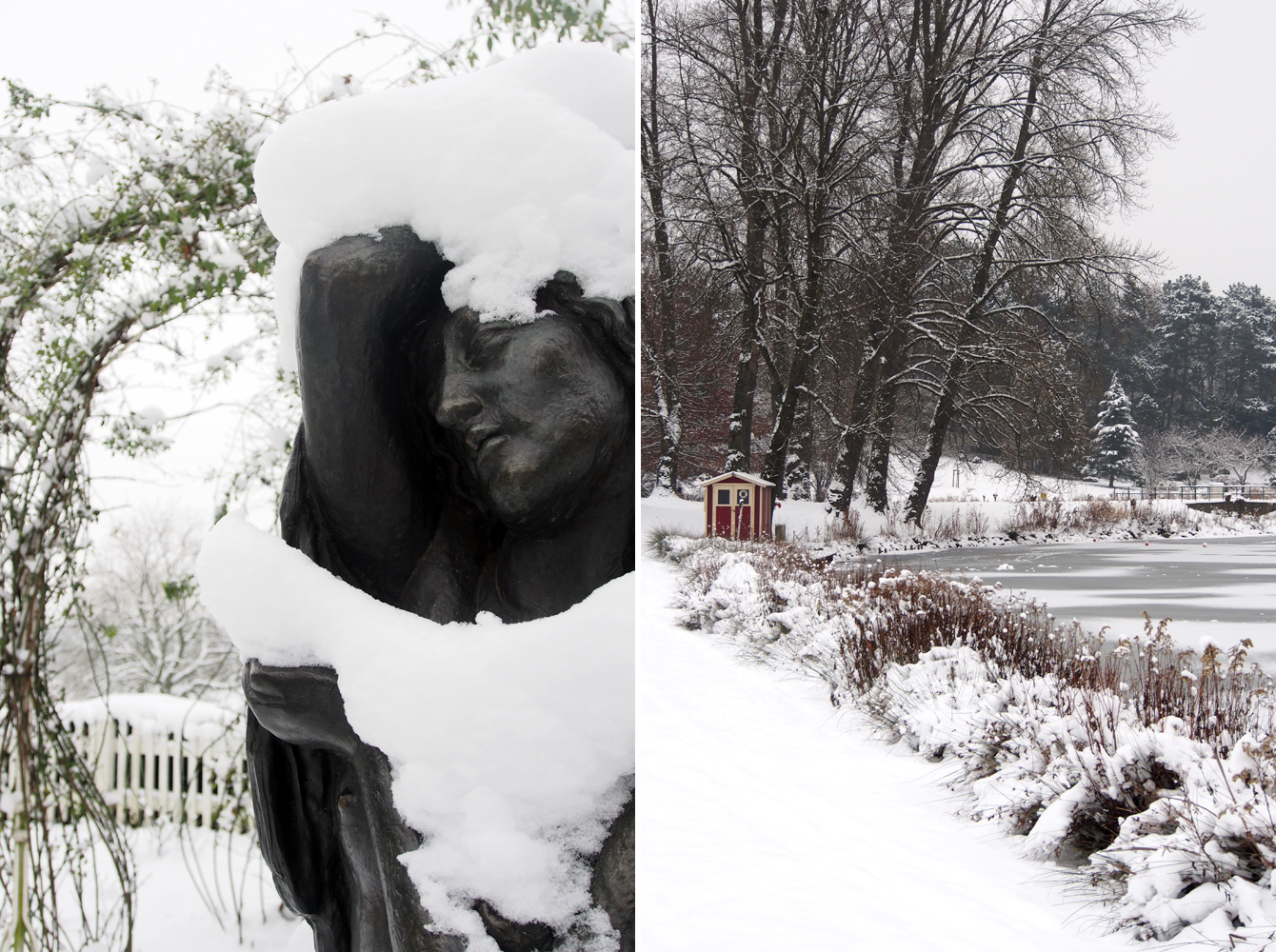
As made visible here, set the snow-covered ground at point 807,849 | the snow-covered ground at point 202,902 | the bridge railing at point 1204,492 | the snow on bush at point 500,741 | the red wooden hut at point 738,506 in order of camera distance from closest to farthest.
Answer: the snow on bush at point 500,741 < the bridge railing at point 1204,492 < the snow-covered ground at point 807,849 < the red wooden hut at point 738,506 < the snow-covered ground at point 202,902

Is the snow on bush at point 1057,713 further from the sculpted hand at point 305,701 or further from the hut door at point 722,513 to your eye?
the sculpted hand at point 305,701

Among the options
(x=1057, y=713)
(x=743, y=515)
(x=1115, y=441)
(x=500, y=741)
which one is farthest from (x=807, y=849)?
(x=500, y=741)

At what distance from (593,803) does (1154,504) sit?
60.8 inches

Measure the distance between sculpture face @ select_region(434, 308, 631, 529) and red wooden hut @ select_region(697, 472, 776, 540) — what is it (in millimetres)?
1217

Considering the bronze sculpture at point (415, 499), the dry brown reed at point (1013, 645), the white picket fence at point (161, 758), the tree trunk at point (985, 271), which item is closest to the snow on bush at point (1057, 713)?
the dry brown reed at point (1013, 645)

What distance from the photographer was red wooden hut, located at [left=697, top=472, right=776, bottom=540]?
6.22 feet

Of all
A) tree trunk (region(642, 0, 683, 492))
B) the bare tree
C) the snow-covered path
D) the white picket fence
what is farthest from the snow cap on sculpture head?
the bare tree

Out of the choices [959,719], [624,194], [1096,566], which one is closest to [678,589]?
[959,719]

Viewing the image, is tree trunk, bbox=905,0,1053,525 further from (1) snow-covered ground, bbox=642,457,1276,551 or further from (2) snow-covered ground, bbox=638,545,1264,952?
(2) snow-covered ground, bbox=638,545,1264,952

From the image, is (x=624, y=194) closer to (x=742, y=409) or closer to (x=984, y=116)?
(x=742, y=409)

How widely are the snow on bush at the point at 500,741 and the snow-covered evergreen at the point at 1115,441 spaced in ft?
4.86

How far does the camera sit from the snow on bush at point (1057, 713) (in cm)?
157

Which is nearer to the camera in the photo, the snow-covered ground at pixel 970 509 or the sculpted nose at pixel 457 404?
the sculpted nose at pixel 457 404

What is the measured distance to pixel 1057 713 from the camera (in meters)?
1.99
